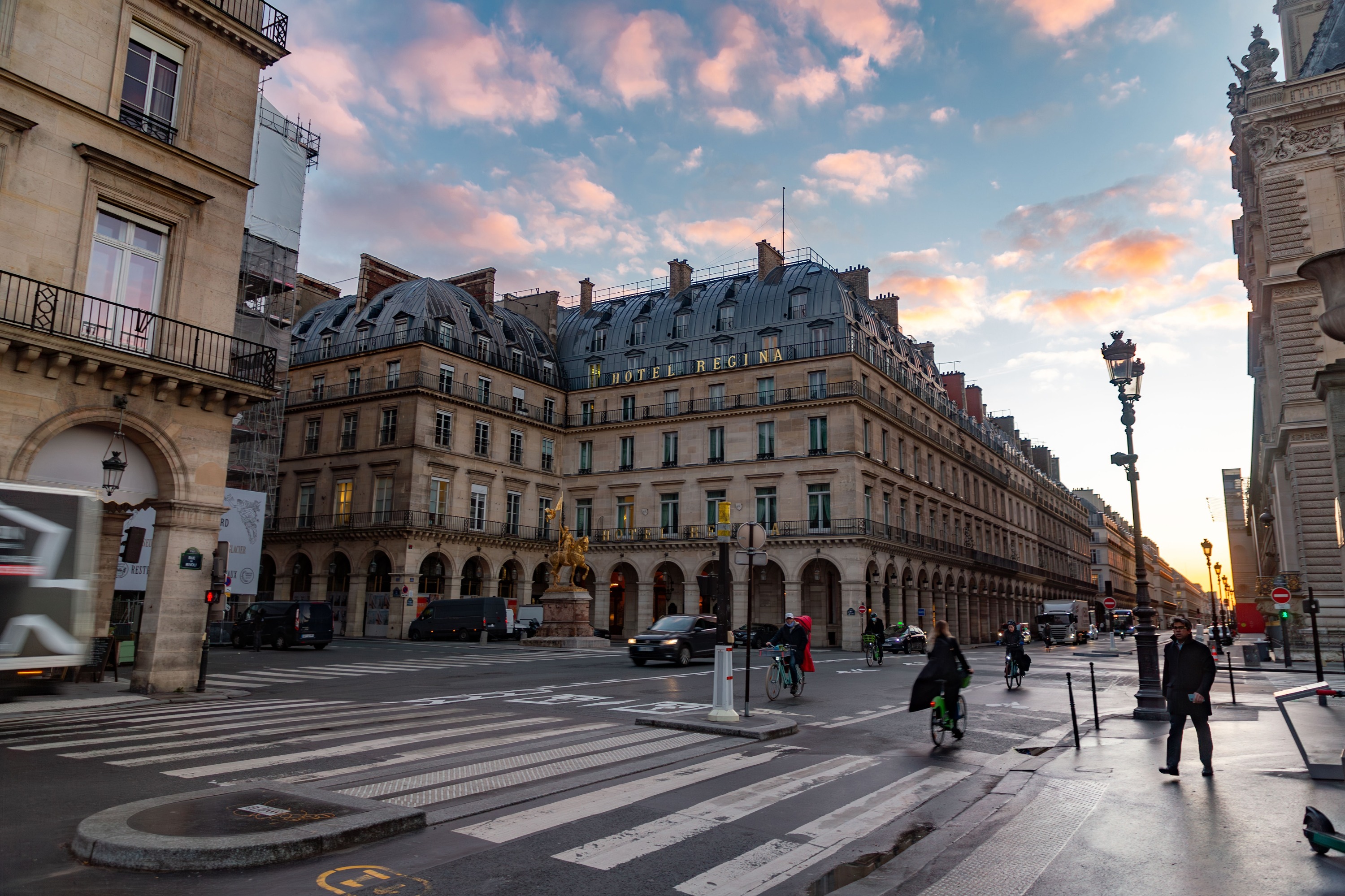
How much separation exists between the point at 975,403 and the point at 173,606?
239 feet

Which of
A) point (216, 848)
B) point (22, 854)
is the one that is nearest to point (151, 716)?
point (22, 854)

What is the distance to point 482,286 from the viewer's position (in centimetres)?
5844

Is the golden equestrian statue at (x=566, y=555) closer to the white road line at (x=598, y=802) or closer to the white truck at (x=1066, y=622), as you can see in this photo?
the white road line at (x=598, y=802)

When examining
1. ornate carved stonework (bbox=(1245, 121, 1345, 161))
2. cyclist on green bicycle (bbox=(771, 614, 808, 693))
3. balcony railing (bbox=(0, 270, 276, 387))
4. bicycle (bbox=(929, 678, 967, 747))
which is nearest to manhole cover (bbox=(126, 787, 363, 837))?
bicycle (bbox=(929, 678, 967, 747))

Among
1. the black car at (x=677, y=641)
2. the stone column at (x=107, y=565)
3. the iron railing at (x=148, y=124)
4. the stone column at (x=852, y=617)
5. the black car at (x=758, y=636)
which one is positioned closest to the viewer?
the iron railing at (x=148, y=124)


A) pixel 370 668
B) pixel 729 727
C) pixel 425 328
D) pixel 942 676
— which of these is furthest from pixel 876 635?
pixel 425 328

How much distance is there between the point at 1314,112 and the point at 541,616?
138 ft

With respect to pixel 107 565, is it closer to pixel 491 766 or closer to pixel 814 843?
pixel 491 766

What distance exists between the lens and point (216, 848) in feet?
16.8

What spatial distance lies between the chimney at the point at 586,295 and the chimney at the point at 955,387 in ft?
101

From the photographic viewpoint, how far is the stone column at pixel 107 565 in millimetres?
16375

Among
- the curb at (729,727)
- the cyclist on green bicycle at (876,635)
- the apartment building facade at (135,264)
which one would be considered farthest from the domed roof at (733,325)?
the curb at (729,727)

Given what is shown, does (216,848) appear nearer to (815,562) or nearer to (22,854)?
(22,854)

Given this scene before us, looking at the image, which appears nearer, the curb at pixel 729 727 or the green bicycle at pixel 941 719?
the green bicycle at pixel 941 719
